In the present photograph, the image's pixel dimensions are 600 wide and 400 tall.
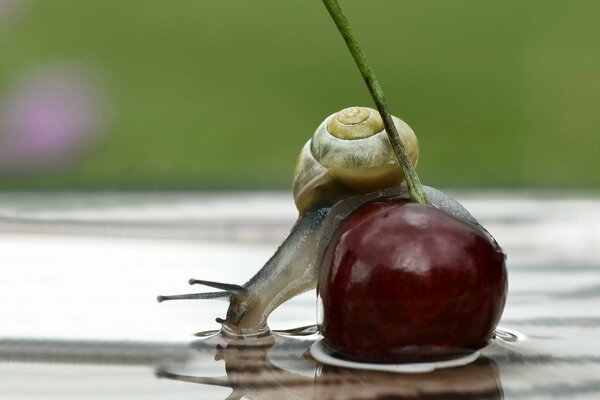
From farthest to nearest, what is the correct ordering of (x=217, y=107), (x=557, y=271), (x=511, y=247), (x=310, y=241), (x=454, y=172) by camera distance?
(x=217, y=107) < (x=454, y=172) < (x=511, y=247) < (x=557, y=271) < (x=310, y=241)

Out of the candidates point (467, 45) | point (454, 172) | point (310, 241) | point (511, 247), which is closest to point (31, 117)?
point (454, 172)

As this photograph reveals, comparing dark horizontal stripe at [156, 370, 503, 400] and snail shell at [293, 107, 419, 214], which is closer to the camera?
dark horizontal stripe at [156, 370, 503, 400]

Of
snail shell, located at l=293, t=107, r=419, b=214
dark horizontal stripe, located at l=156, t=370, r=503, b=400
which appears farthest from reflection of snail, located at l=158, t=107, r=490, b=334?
dark horizontal stripe, located at l=156, t=370, r=503, b=400

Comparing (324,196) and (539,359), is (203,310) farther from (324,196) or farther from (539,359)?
(539,359)

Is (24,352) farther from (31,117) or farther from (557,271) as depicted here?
(31,117)

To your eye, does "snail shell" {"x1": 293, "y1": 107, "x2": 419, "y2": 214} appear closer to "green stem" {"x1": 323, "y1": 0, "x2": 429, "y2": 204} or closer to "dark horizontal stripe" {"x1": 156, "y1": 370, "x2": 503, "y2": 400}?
"green stem" {"x1": 323, "y1": 0, "x2": 429, "y2": 204}

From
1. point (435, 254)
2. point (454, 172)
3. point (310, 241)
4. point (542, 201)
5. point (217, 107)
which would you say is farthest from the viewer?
point (217, 107)
